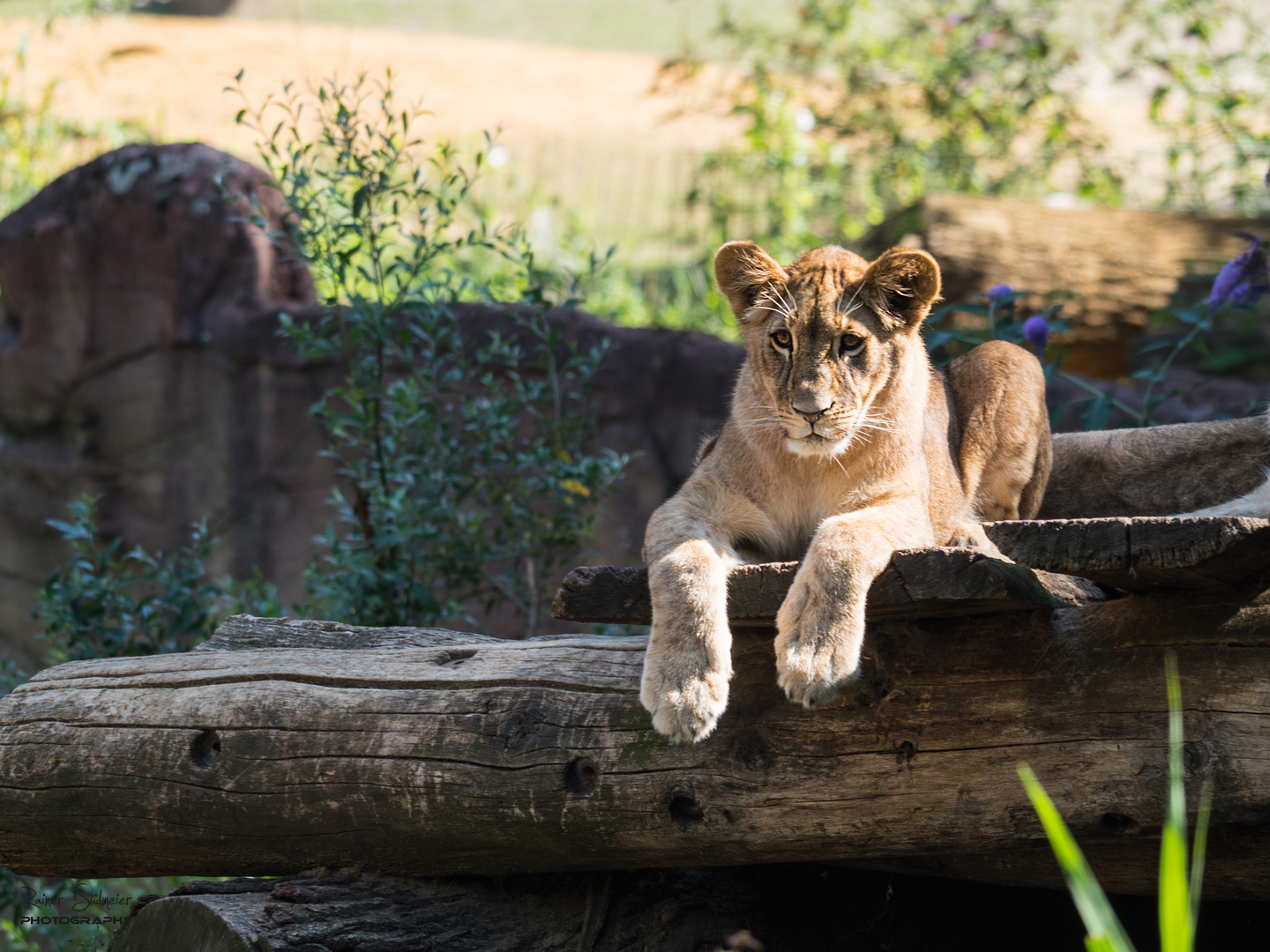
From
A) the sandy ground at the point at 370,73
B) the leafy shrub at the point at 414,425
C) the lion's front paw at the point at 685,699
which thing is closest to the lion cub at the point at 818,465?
the lion's front paw at the point at 685,699

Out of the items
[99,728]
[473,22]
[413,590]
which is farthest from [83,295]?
[473,22]

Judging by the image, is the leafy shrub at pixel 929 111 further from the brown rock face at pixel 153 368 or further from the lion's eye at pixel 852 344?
the lion's eye at pixel 852 344

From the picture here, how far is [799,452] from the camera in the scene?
9.75ft

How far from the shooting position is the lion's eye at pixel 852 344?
2.97 meters

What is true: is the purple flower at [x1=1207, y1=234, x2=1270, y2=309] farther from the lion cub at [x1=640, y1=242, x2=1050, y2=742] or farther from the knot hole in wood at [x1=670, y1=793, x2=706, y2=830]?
the knot hole in wood at [x1=670, y1=793, x2=706, y2=830]

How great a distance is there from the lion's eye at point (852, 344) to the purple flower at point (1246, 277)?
2249 mm

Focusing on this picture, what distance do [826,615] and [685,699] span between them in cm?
36

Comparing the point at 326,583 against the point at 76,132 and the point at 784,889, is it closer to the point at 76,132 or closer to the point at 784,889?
the point at 784,889

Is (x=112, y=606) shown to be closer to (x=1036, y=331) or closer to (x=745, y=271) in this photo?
(x=745, y=271)

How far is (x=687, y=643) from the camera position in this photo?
99.7 inches

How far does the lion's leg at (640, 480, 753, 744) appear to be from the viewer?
2461 millimetres

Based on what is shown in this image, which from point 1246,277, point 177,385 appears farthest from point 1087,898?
point 177,385

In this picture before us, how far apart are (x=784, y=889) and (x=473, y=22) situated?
18.0m

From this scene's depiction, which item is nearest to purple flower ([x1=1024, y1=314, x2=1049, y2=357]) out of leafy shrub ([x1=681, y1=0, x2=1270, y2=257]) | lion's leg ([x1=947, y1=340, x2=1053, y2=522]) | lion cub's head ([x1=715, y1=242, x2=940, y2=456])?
lion's leg ([x1=947, y1=340, x2=1053, y2=522])
